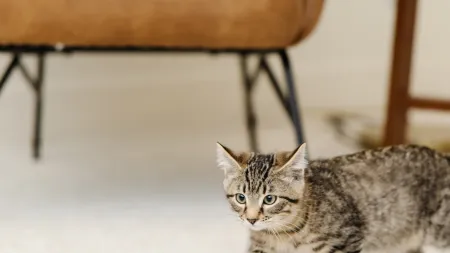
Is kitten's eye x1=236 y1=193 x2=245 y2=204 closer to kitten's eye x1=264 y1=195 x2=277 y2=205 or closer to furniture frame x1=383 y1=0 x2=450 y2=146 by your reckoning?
kitten's eye x1=264 y1=195 x2=277 y2=205

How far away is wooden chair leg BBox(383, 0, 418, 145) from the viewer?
1375mm

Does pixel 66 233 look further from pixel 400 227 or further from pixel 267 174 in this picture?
pixel 400 227

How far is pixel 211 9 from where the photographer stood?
45.6 inches

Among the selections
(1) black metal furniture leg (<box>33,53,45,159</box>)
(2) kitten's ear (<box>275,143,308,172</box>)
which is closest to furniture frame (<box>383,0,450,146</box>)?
(2) kitten's ear (<box>275,143,308,172</box>)

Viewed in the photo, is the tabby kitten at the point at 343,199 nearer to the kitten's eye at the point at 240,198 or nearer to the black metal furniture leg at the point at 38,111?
the kitten's eye at the point at 240,198

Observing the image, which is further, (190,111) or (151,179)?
(190,111)

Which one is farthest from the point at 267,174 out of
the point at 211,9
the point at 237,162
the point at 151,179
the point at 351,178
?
the point at 151,179

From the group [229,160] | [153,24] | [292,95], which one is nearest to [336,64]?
[292,95]

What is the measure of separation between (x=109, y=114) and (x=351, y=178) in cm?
101

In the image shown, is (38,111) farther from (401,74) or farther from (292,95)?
(401,74)

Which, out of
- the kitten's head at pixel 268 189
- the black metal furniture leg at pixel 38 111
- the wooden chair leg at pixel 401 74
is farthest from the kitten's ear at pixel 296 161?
the black metal furniture leg at pixel 38 111

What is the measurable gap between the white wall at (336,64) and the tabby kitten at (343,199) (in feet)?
3.14

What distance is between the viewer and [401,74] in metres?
1.41

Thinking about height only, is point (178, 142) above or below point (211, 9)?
below
